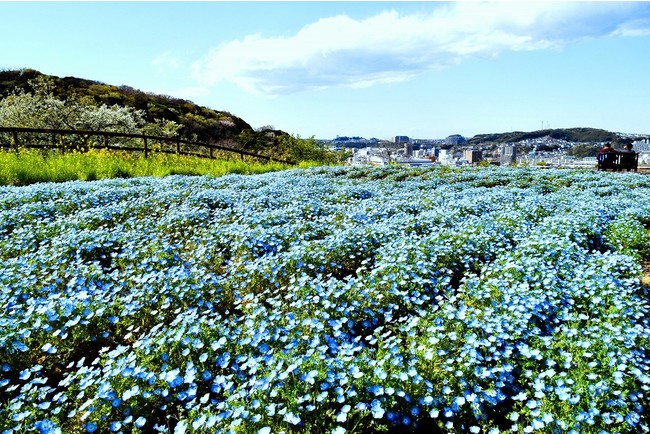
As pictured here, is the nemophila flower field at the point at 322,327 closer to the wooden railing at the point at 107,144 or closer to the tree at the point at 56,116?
the wooden railing at the point at 107,144

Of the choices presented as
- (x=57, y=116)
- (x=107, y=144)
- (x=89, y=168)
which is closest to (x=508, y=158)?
(x=57, y=116)

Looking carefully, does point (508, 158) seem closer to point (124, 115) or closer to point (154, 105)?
point (154, 105)

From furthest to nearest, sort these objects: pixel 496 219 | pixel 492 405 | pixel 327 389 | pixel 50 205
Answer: pixel 50 205 → pixel 496 219 → pixel 492 405 → pixel 327 389

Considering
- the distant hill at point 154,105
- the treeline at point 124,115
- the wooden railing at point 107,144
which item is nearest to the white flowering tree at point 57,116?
the treeline at point 124,115

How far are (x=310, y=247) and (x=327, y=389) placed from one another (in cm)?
295

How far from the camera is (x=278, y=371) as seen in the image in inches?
122

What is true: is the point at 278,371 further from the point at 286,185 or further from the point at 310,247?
the point at 286,185

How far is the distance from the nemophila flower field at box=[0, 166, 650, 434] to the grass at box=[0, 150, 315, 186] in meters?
5.87

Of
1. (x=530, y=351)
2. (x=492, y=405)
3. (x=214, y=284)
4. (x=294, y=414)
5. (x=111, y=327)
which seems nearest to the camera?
(x=294, y=414)

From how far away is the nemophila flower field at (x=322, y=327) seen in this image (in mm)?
3004

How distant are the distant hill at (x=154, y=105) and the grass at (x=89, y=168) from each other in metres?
25.5

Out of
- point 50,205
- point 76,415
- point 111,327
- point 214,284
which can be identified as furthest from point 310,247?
point 50,205

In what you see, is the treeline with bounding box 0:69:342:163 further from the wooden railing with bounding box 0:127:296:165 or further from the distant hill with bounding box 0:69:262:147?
the wooden railing with bounding box 0:127:296:165

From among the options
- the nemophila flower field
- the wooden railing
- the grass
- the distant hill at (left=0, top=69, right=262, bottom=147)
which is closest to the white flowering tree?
the wooden railing
